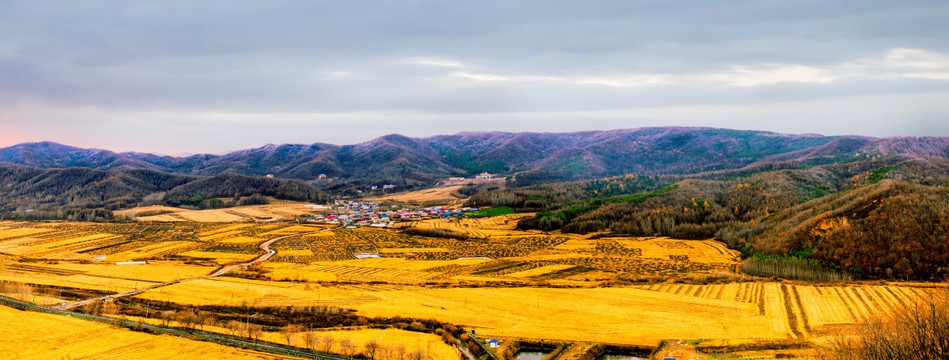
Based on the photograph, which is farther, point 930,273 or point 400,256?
point 400,256

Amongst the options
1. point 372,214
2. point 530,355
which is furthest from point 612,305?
point 372,214

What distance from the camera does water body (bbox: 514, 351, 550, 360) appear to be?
121 ft

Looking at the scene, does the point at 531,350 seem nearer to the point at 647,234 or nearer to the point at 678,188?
the point at 647,234

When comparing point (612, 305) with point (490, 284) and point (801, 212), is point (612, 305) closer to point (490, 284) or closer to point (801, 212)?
point (490, 284)

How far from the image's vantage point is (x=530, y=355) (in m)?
37.5

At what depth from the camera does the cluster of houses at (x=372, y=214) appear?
138250 millimetres

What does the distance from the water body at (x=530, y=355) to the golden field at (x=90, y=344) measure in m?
16.1

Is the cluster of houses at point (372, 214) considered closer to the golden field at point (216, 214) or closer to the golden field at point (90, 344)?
the golden field at point (216, 214)

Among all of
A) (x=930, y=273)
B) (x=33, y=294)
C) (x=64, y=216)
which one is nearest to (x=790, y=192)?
(x=930, y=273)

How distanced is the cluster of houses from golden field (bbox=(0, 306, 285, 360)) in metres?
86.8

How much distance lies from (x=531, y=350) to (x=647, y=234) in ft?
256

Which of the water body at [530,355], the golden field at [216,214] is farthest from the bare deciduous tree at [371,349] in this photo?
the golden field at [216,214]

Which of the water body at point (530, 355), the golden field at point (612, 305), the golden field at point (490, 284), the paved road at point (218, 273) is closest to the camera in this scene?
the water body at point (530, 355)

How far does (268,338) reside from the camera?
131 ft
